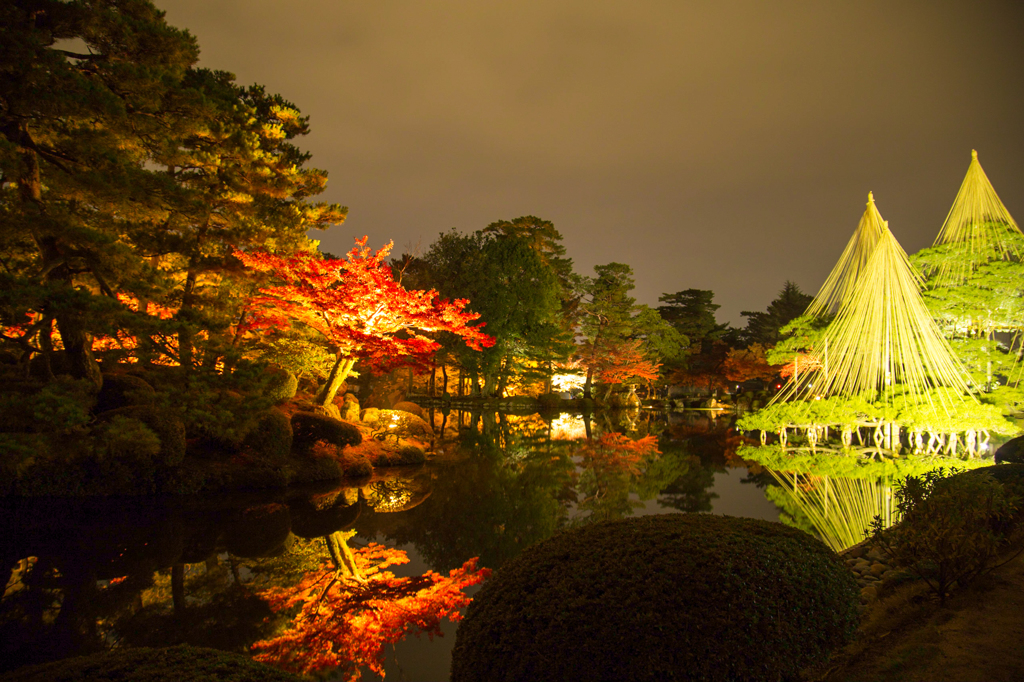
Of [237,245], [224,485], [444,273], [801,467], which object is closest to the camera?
[224,485]

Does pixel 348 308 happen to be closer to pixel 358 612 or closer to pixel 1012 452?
pixel 358 612

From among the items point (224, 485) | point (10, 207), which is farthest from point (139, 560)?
point (10, 207)

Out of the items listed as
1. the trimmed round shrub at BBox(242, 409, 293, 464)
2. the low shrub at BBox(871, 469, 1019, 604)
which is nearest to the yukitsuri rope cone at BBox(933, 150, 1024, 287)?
the low shrub at BBox(871, 469, 1019, 604)

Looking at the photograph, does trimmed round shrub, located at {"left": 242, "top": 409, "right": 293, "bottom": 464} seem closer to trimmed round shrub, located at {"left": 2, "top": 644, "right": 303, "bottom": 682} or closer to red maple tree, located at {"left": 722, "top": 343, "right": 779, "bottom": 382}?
trimmed round shrub, located at {"left": 2, "top": 644, "right": 303, "bottom": 682}

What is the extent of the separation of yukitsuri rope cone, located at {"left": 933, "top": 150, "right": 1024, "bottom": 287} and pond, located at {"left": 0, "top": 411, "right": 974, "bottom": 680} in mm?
8157

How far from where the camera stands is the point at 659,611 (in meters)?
2.39

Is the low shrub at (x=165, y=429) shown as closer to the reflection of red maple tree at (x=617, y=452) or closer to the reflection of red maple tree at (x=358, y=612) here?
the reflection of red maple tree at (x=358, y=612)

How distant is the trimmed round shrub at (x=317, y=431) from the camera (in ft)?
29.5

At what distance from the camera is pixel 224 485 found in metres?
7.46

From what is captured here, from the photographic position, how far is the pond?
3.54 meters

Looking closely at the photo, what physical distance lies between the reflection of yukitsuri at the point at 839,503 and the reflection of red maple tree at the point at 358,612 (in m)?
4.31

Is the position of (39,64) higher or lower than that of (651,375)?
higher

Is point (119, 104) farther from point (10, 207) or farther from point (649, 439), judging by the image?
point (649, 439)

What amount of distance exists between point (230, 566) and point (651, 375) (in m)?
25.2
